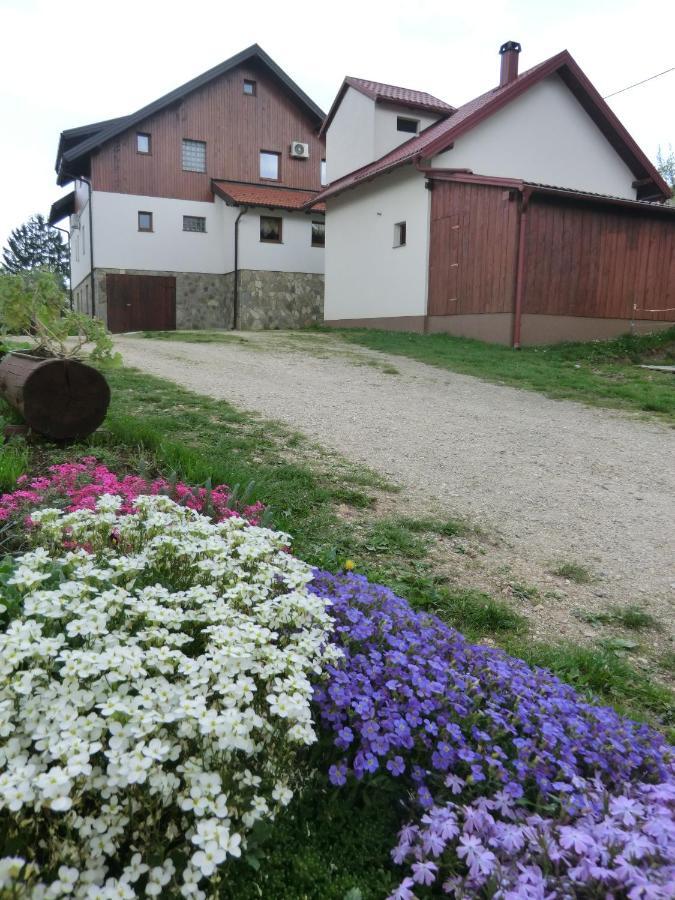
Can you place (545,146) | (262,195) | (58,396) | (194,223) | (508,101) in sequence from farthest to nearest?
(194,223), (262,195), (545,146), (508,101), (58,396)

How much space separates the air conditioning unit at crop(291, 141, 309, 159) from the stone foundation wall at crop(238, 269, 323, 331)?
15.0 ft

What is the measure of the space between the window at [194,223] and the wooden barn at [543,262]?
33.4ft

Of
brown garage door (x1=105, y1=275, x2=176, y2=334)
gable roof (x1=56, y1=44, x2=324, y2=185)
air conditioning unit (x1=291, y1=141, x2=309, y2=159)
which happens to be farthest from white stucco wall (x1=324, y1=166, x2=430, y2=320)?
gable roof (x1=56, y1=44, x2=324, y2=185)

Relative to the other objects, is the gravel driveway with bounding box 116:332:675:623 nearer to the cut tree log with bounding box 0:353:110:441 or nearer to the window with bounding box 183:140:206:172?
the cut tree log with bounding box 0:353:110:441

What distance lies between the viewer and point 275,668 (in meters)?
1.54

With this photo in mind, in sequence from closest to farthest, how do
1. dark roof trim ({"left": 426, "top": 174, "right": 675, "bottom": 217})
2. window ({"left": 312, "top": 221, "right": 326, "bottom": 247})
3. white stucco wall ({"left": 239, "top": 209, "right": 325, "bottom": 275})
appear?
dark roof trim ({"left": 426, "top": 174, "right": 675, "bottom": 217})
white stucco wall ({"left": 239, "top": 209, "right": 325, "bottom": 275})
window ({"left": 312, "top": 221, "right": 326, "bottom": 247})

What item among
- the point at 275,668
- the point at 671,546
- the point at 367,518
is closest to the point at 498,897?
the point at 275,668

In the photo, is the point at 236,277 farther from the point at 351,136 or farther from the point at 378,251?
the point at 378,251

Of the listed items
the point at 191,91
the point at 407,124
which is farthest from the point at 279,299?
the point at 191,91

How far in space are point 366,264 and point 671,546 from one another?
14.9 m

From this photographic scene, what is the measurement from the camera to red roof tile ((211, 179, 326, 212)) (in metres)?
21.2

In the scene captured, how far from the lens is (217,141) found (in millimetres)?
22234

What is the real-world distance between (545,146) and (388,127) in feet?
14.4

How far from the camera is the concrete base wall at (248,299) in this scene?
862 inches
